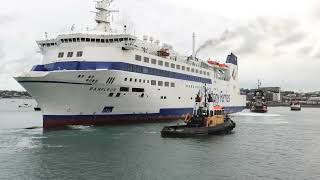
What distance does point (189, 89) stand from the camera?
60406 millimetres

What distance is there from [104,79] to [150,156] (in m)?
17.1

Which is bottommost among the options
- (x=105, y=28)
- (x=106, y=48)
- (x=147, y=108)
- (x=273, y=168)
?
(x=273, y=168)

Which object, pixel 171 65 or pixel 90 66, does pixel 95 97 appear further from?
pixel 171 65

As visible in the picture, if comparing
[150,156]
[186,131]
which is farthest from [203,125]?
[150,156]

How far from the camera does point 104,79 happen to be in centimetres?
4259

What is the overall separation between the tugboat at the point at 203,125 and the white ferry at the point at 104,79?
8.85m

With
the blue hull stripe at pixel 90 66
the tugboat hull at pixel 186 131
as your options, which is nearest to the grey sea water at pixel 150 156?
the tugboat hull at pixel 186 131

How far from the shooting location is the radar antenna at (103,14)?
51.1 meters

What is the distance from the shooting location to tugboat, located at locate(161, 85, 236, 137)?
1479 inches

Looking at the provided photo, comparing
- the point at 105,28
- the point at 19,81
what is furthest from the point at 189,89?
the point at 19,81

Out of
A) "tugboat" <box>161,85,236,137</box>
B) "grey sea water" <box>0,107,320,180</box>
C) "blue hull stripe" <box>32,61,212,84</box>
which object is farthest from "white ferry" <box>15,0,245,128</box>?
"tugboat" <box>161,85,236,137</box>

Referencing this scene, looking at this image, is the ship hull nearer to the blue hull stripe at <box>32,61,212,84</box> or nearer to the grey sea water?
the blue hull stripe at <box>32,61,212,84</box>

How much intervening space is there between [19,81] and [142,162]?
21.8 m

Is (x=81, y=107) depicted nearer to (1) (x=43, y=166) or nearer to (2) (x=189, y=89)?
(1) (x=43, y=166)
